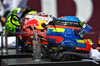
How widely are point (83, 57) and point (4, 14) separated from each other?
7.01 feet

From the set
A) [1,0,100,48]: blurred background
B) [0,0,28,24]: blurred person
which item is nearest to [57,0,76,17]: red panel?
[1,0,100,48]: blurred background

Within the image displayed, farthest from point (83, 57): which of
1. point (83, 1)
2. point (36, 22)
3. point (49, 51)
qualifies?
point (83, 1)

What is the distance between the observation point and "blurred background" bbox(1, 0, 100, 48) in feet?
12.9

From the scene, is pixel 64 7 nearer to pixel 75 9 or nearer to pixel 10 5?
pixel 75 9

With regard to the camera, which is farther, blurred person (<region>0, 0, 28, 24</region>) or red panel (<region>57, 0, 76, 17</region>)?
red panel (<region>57, 0, 76, 17</region>)

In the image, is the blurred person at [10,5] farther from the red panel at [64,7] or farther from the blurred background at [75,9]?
the red panel at [64,7]

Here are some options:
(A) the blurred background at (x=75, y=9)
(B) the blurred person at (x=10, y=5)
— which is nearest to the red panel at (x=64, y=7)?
(A) the blurred background at (x=75, y=9)

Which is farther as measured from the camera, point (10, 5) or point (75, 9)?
point (75, 9)

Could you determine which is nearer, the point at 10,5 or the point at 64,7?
the point at 10,5

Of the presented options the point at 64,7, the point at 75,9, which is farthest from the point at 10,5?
the point at 75,9

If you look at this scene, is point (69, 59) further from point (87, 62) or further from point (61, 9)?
point (61, 9)

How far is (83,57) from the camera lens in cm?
174

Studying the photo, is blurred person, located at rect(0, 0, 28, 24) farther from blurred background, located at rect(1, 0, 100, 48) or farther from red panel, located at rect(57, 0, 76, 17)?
red panel, located at rect(57, 0, 76, 17)

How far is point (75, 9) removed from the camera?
404 centimetres
